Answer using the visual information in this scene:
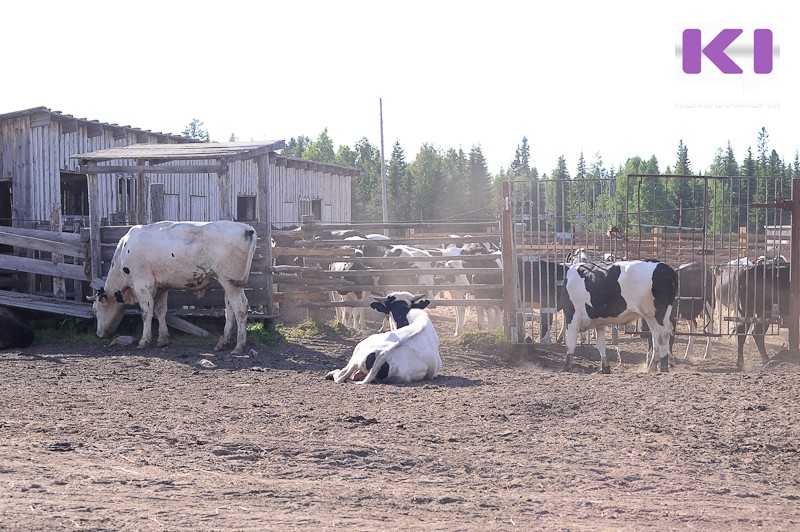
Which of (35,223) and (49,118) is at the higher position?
(49,118)

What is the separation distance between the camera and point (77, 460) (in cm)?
707

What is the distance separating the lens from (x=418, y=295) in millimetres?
14766

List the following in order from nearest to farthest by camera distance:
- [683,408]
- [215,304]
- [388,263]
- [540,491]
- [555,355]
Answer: [540,491] → [683,408] → [555,355] → [215,304] → [388,263]

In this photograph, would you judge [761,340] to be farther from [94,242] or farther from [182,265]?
[94,242]

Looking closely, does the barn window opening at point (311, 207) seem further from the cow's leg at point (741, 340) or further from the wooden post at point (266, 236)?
the cow's leg at point (741, 340)

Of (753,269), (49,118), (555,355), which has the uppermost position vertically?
(49,118)

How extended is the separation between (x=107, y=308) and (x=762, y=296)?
10.8 metres

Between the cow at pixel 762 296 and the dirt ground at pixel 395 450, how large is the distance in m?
2.50

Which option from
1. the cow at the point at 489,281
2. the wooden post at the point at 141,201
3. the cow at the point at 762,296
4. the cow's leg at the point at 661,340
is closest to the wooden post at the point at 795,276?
the cow at the point at 762,296

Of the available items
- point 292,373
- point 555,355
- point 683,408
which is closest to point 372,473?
point 683,408

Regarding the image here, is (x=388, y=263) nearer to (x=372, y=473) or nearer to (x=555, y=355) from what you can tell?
(x=555, y=355)

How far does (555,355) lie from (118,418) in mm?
8009

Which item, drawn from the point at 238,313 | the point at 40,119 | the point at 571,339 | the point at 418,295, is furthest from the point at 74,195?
the point at 571,339

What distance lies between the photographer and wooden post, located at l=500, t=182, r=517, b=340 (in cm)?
1516
